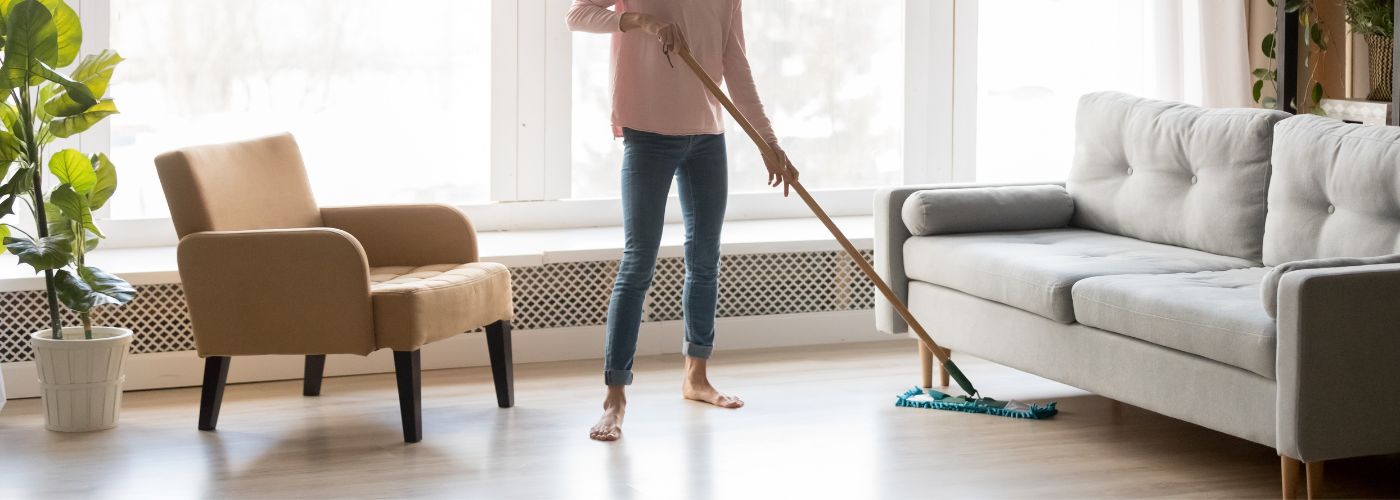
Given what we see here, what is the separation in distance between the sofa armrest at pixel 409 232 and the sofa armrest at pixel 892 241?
1.10 meters

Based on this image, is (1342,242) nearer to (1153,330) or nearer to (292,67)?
(1153,330)

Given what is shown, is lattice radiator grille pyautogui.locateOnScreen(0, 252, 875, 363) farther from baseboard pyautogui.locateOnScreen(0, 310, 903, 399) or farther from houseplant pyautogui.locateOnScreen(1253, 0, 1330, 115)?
houseplant pyautogui.locateOnScreen(1253, 0, 1330, 115)

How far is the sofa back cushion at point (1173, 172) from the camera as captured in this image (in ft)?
12.1

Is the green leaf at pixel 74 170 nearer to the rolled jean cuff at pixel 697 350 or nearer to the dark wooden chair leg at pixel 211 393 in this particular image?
the dark wooden chair leg at pixel 211 393

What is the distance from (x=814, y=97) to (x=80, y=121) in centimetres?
243

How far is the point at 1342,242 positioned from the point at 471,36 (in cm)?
262

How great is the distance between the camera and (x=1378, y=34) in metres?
4.49

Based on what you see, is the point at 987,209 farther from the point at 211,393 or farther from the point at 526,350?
the point at 211,393

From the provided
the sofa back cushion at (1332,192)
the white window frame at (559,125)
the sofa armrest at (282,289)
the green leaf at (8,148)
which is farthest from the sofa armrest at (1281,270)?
the green leaf at (8,148)

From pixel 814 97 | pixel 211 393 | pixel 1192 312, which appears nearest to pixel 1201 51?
pixel 814 97

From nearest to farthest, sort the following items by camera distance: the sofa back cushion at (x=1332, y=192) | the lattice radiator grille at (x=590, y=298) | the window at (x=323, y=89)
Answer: the sofa back cushion at (x=1332, y=192) < the lattice radiator grille at (x=590, y=298) < the window at (x=323, y=89)

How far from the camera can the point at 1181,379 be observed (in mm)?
3115

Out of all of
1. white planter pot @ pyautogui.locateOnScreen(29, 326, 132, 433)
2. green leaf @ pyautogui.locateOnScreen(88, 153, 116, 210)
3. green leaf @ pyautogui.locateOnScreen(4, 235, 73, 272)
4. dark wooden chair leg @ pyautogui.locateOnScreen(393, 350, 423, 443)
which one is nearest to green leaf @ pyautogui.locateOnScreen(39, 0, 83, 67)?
green leaf @ pyautogui.locateOnScreen(88, 153, 116, 210)

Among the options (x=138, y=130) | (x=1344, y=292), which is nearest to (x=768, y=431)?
(x=1344, y=292)
